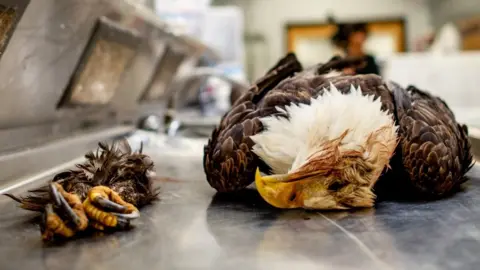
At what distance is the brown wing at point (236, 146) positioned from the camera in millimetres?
1145

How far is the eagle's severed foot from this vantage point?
913mm

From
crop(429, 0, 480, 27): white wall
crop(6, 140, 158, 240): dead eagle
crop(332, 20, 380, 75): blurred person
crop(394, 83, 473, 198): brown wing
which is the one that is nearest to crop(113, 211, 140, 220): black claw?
crop(6, 140, 158, 240): dead eagle

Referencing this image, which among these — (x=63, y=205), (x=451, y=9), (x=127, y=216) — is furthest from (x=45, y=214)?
(x=451, y=9)

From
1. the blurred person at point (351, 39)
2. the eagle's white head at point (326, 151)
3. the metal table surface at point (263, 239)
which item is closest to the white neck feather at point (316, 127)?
the eagle's white head at point (326, 151)

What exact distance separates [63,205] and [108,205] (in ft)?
0.27

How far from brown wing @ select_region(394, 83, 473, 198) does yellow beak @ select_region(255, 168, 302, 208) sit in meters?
0.26

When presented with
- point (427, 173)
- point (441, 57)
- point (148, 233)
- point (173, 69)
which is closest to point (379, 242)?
point (427, 173)

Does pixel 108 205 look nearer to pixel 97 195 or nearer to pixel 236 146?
pixel 97 195

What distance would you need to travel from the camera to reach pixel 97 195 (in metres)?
0.95

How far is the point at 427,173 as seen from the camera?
Result: 114 cm

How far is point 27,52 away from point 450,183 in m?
1.15

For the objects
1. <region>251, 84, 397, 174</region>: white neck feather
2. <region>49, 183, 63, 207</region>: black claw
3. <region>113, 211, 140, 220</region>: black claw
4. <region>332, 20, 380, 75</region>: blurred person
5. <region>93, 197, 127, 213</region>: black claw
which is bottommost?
<region>113, 211, 140, 220</region>: black claw

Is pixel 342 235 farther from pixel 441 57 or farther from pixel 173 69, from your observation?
pixel 441 57

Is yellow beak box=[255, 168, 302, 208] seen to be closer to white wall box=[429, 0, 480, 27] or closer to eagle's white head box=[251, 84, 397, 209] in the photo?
eagle's white head box=[251, 84, 397, 209]
